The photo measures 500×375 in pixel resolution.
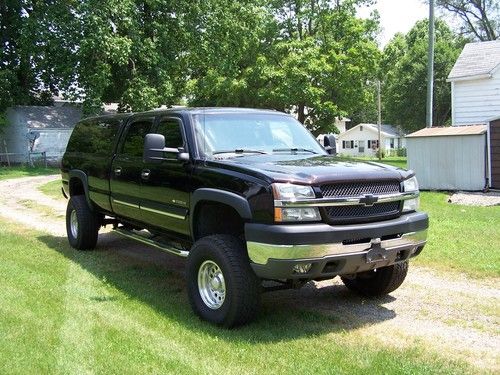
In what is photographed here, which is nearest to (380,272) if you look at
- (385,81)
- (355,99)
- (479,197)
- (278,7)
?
(479,197)

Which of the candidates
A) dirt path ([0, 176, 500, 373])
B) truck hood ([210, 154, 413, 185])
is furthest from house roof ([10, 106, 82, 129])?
truck hood ([210, 154, 413, 185])

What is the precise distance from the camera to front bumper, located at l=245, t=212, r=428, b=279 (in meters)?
4.63

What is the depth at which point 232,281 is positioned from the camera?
4.92 m

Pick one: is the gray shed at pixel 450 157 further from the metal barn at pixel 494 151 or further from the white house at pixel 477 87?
the white house at pixel 477 87

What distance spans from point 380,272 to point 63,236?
6.13 metres

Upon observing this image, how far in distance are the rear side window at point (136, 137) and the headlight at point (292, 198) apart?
107 inches

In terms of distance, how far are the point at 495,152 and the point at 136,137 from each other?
1324 centimetres

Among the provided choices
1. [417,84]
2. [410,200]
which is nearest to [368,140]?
[417,84]

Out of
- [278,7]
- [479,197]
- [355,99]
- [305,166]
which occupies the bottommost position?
[479,197]

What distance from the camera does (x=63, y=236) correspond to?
10.0m

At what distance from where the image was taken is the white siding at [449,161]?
17516 millimetres

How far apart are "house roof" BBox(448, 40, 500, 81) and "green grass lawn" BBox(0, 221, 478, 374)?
18903 millimetres

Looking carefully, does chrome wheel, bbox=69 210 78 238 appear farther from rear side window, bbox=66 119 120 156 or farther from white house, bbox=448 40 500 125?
white house, bbox=448 40 500 125

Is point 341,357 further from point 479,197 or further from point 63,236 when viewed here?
point 479,197
